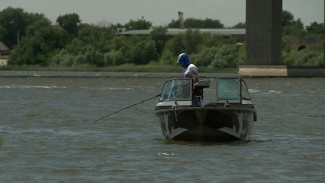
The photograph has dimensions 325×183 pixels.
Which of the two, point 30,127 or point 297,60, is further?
point 297,60

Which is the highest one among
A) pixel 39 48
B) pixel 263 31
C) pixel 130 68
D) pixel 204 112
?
pixel 263 31

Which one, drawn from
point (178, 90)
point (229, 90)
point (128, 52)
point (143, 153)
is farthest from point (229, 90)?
point (128, 52)

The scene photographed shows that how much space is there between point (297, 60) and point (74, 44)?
177 ft

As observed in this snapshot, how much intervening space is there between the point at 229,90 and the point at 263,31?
95415 millimetres

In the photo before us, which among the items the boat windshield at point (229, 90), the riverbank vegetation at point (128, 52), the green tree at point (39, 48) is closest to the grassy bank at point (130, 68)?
the riverbank vegetation at point (128, 52)

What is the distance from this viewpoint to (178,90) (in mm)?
24781

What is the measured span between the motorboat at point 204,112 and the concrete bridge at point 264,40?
93844 millimetres

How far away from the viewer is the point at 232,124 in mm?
23969

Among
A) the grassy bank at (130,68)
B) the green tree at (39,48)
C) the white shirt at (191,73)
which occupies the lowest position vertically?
the grassy bank at (130,68)

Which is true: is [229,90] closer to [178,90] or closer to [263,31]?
[178,90]

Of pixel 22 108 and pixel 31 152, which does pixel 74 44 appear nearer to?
pixel 22 108

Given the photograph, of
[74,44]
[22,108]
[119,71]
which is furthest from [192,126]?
[74,44]

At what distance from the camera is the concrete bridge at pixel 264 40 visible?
118000 mm

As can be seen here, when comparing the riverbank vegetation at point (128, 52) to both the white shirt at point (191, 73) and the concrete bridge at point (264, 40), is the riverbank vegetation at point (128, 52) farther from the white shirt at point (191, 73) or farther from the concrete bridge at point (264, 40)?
the white shirt at point (191, 73)
